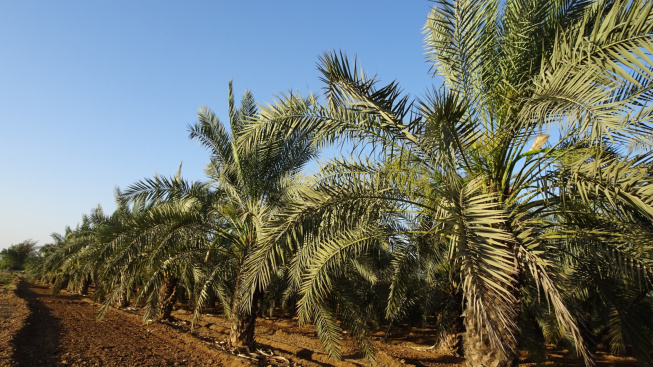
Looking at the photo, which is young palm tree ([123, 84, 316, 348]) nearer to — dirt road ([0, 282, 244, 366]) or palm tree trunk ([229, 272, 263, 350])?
palm tree trunk ([229, 272, 263, 350])

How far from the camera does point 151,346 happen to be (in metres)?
9.18

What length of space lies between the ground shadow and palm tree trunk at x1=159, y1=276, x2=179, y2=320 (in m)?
2.95

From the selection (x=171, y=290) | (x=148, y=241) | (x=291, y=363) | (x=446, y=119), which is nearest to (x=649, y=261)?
(x=446, y=119)

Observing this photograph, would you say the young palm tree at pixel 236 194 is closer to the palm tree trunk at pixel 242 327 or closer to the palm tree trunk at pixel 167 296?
the palm tree trunk at pixel 242 327

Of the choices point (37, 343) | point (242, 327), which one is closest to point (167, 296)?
point (37, 343)

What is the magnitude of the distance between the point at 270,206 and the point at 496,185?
5.85 m

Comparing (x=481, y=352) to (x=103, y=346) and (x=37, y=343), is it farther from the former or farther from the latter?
(x=37, y=343)

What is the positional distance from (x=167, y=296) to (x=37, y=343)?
5.28m

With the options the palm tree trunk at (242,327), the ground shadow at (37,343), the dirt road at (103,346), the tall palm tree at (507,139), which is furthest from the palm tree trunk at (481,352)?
the ground shadow at (37,343)

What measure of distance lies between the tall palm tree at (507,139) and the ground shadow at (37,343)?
496 cm

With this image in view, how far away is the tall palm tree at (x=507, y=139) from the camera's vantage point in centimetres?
345

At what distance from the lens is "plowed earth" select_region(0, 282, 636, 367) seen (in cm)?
756

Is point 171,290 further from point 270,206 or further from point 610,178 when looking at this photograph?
point 610,178

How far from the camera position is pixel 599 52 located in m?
3.66
